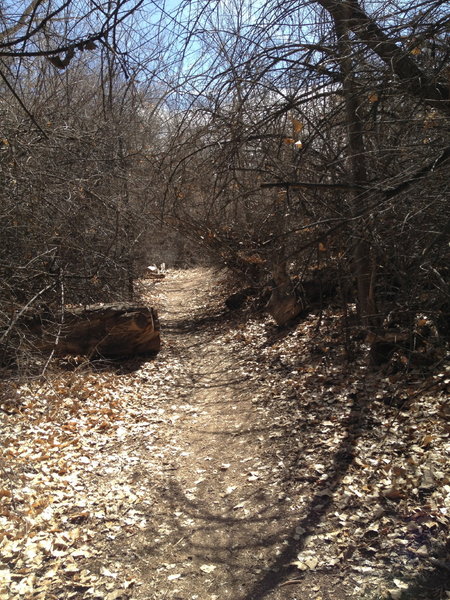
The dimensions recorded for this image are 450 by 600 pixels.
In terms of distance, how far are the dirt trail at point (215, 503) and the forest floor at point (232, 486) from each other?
1 cm

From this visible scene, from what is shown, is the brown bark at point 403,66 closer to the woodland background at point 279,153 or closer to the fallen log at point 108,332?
the woodland background at point 279,153

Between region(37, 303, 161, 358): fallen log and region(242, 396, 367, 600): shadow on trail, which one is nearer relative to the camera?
region(242, 396, 367, 600): shadow on trail

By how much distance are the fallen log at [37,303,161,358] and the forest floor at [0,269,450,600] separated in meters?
0.49

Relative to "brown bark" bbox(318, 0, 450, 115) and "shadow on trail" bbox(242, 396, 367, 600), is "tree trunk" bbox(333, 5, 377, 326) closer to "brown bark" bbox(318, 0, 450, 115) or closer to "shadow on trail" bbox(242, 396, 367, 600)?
"brown bark" bbox(318, 0, 450, 115)

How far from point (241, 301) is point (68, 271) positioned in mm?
4926

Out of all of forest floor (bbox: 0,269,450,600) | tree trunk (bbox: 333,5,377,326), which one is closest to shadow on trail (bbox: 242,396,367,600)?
forest floor (bbox: 0,269,450,600)

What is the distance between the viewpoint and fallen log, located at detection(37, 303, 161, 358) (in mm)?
8133

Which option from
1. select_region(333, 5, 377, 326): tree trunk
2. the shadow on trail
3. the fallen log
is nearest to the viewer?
the shadow on trail

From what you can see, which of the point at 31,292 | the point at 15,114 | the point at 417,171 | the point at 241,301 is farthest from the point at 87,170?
the point at 417,171

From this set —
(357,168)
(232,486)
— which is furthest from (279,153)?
(232,486)

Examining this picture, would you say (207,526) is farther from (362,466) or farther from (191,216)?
(191,216)

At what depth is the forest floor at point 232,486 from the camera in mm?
3645

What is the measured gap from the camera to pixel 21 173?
699 centimetres

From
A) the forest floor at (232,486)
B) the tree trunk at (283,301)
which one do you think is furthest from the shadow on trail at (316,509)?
the tree trunk at (283,301)
